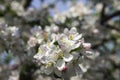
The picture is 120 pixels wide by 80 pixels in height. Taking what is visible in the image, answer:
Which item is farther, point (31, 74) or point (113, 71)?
point (113, 71)

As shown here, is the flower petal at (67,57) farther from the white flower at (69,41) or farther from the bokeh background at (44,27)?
the bokeh background at (44,27)

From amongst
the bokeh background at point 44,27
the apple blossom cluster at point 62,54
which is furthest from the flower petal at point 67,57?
the bokeh background at point 44,27

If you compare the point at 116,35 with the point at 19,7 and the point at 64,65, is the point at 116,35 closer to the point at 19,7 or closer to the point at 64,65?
the point at 19,7

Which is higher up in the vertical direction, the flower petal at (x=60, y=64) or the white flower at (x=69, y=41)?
the white flower at (x=69, y=41)

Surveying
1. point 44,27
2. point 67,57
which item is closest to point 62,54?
point 67,57

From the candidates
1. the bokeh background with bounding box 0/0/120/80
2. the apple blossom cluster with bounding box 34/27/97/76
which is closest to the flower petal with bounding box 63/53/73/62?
the apple blossom cluster with bounding box 34/27/97/76

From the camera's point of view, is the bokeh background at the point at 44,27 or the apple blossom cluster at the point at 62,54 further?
the bokeh background at the point at 44,27

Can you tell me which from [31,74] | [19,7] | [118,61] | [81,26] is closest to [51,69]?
[31,74]

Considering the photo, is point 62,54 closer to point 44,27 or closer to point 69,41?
point 69,41

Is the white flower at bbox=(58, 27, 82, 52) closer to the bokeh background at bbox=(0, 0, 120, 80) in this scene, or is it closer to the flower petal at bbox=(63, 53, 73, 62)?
the flower petal at bbox=(63, 53, 73, 62)

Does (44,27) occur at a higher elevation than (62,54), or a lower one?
higher

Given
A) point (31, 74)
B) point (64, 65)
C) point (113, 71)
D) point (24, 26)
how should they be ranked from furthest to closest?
point (113, 71), point (24, 26), point (31, 74), point (64, 65)
